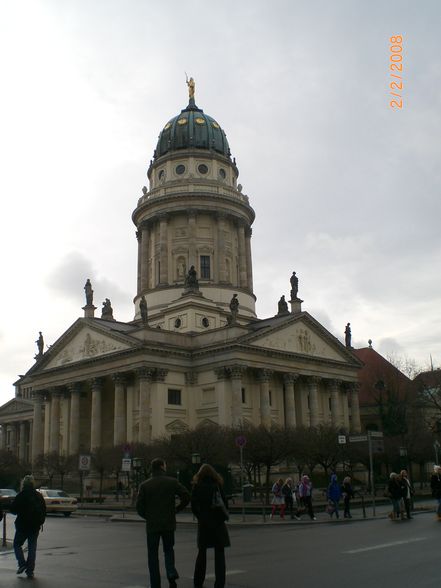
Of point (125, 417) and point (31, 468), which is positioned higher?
point (125, 417)

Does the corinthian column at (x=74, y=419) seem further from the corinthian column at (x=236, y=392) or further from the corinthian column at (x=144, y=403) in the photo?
the corinthian column at (x=236, y=392)

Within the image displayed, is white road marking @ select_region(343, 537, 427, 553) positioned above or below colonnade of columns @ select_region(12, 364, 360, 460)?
below

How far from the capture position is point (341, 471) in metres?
62.6

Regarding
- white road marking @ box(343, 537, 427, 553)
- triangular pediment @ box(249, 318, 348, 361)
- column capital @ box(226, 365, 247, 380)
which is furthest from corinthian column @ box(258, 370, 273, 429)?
white road marking @ box(343, 537, 427, 553)

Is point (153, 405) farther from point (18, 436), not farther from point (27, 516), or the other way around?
point (18, 436)

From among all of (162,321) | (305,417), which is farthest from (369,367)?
(162,321)

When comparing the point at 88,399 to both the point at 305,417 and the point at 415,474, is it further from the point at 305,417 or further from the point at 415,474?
the point at 415,474

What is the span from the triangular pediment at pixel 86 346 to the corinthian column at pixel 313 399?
17850 millimetres

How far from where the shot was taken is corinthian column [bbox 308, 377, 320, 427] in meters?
65.6

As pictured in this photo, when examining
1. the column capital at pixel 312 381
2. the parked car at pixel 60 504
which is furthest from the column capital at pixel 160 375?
the parked car at pixel 60 504

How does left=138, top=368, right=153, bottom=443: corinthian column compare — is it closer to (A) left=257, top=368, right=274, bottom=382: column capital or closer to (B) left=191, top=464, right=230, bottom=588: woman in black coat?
(A) left=257, top=368, right=274, bottom=382: column capital

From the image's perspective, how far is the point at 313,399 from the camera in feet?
216

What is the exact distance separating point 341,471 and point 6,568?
1987 inches

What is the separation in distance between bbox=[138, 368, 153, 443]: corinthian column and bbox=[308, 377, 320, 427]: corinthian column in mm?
15986
